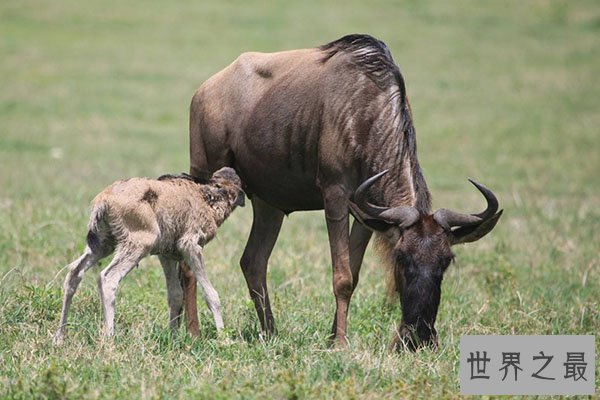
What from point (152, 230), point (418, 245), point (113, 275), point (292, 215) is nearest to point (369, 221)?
point (418, 245)

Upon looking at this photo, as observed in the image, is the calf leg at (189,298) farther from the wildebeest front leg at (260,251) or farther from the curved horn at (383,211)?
the curved horn at (383,211)

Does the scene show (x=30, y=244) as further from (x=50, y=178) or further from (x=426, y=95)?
(x=426, y=95)

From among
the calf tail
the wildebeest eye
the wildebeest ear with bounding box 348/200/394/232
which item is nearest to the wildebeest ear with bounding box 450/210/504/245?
the wildebeest eye

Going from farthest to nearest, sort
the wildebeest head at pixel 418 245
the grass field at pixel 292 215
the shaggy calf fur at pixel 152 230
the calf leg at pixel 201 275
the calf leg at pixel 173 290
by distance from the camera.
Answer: the calf leg at pixel 173 290
the calf leg at pixel 201 275
the shaggy calf fur at pixel 152 230
the wildebeest head at pixel 418 245
the grass field at pixel 292 215

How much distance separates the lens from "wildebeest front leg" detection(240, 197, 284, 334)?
837cm

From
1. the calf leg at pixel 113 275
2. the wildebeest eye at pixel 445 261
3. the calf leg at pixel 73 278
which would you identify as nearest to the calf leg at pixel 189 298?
the calf leg at pixel 113 275

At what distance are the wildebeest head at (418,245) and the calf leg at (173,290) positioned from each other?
4.65ft

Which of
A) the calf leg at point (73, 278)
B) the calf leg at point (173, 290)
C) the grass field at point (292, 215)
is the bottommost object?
the grass field at point (292, 215)

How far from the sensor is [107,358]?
6238mm

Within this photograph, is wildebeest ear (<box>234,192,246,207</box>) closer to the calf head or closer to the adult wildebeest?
the calf head

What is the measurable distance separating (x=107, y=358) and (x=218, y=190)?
5.90 feet

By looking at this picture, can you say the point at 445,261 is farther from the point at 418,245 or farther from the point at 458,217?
the point at 458,217

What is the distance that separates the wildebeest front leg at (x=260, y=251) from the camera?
8367 millimetres

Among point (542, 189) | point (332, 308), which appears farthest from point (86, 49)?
point (332, 308)
